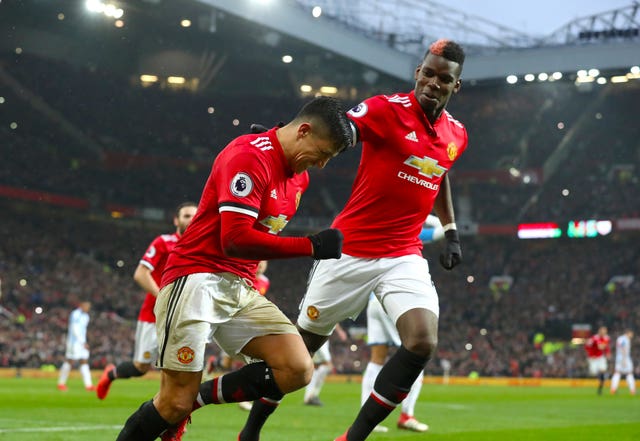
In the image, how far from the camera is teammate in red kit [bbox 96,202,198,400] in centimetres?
1012

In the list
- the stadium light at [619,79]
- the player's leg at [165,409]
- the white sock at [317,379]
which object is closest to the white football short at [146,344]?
the white sock at [317,379]

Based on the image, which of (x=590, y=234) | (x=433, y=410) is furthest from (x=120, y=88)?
(x=433, y=410)

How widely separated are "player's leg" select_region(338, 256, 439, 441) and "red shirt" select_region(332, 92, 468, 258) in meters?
0.43

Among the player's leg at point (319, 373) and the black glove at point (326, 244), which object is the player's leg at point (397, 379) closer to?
the black glove at point (326, 244)

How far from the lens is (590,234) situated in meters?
45.4

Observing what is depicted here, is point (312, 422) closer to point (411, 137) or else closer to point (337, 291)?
point (337, 291)

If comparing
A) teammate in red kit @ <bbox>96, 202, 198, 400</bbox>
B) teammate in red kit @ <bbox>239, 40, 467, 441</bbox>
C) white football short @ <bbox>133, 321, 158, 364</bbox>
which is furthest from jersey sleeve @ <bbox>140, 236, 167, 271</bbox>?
teammate in red kit @ <bbox>239, 40, 467, 441</bbox>

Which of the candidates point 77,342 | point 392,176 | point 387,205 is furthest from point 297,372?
point 77,342

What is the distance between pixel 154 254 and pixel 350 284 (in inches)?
182

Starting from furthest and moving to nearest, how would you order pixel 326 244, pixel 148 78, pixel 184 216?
1. pixel 148 78
2. pixel 184 216
3. pixel 326 244

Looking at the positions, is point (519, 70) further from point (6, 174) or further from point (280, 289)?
point (6, 174)

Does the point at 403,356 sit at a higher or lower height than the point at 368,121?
lower

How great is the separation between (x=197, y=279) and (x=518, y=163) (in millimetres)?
45285

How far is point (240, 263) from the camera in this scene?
520 cm
